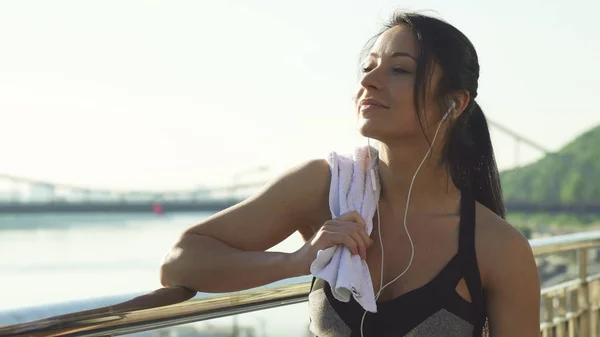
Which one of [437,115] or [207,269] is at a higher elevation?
[437,115]

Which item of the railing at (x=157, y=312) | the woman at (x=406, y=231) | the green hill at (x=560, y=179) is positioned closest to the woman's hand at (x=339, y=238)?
the woman at (x=406, y=231)

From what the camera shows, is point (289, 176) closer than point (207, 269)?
No

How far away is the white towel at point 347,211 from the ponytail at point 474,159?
0.16 meters

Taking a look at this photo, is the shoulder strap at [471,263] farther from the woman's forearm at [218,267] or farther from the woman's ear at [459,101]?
the woman's forearm at [218,267]

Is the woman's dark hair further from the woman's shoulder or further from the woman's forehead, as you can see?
the woman's shoulder

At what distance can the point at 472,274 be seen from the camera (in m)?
1.63

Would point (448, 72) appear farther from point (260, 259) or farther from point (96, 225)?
point (96, 225)

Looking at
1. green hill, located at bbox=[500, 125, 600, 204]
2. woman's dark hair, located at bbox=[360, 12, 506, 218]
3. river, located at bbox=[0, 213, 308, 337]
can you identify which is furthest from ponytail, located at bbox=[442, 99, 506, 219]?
green hill, located at bbox=[500, 125, 600, 204]

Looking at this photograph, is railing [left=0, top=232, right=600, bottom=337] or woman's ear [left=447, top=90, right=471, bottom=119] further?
woman's ear [left=447, top=90, right=471, bottom=119]

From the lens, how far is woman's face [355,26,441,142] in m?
1.64

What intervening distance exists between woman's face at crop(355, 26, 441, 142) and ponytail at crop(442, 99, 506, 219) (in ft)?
0.37

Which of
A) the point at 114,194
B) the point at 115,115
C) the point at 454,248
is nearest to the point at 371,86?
the point at 454,248

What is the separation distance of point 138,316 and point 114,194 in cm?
4904

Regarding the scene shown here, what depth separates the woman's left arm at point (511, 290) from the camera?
1.63 metres
